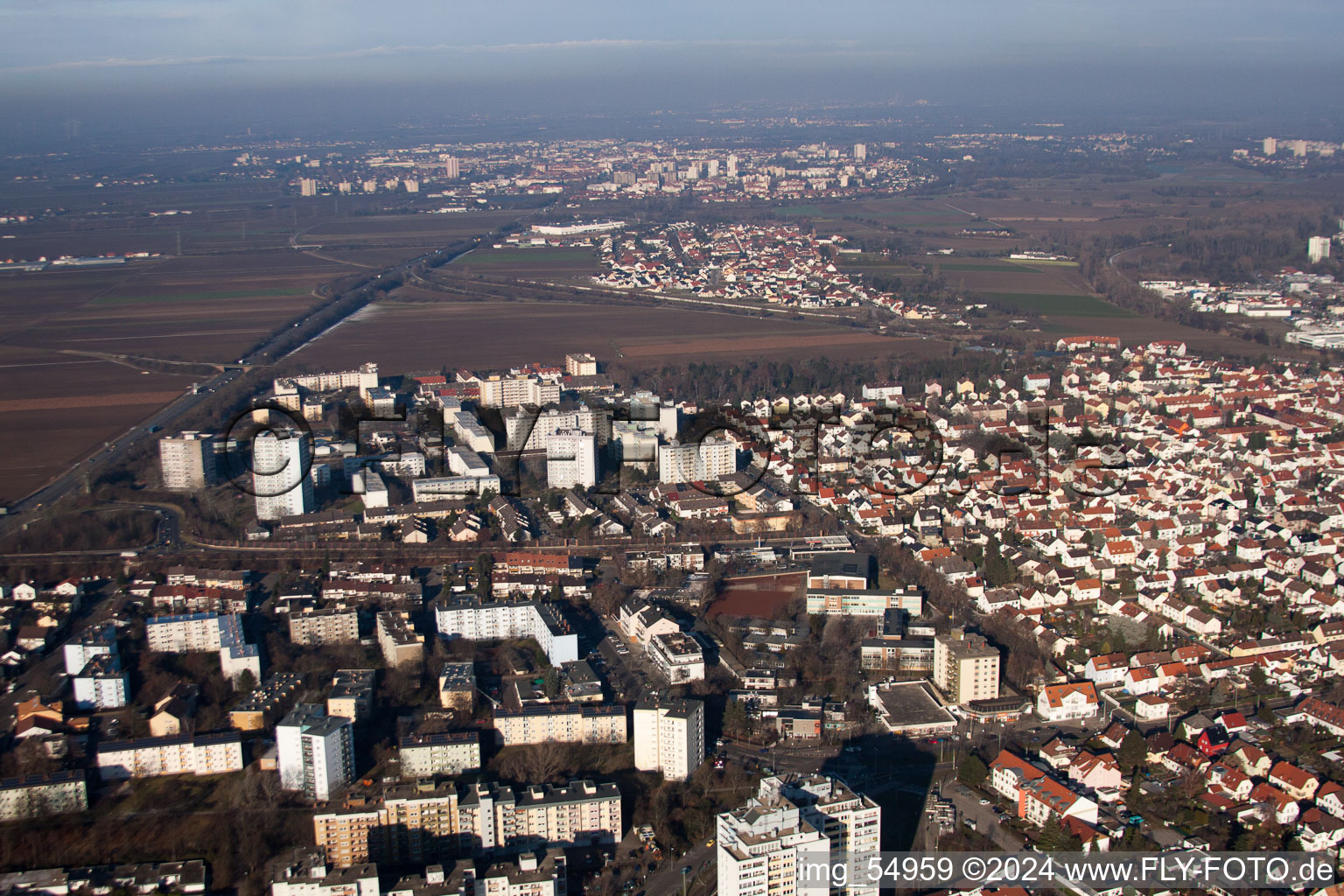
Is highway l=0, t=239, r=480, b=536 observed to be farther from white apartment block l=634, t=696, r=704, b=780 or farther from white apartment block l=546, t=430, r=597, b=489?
white apartment block l=634, t=696, r=704, b=780

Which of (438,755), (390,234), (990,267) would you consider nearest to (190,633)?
(438,755)

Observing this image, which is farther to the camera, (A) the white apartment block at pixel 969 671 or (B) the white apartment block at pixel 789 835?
(A) the white apartment block at pixel 969 671

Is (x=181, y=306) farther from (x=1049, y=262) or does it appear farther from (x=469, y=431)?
(x=1049, y=262)

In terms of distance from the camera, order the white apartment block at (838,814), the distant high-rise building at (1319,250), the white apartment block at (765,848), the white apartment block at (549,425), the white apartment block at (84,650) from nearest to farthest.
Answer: the white apartment block at (765,848), the white apartment block at (838,814), the white apartment block at (84,650), the white apartment block at (549,425), the distant high-rise building at (1319,250)

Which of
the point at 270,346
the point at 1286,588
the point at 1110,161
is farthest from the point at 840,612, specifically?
the point at 1110,161

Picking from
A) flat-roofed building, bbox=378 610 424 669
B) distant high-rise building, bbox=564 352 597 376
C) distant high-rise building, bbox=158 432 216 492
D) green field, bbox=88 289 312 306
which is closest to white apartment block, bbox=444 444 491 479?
distant high-rise building, bbox=158 432 216 492

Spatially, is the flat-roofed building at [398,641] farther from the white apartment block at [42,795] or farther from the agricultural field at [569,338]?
the agricultural field at [569,338]

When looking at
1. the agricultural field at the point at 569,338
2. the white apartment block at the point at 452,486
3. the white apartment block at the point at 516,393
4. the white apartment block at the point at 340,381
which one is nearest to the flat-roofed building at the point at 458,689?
the white apartment block at the point at 452,486
